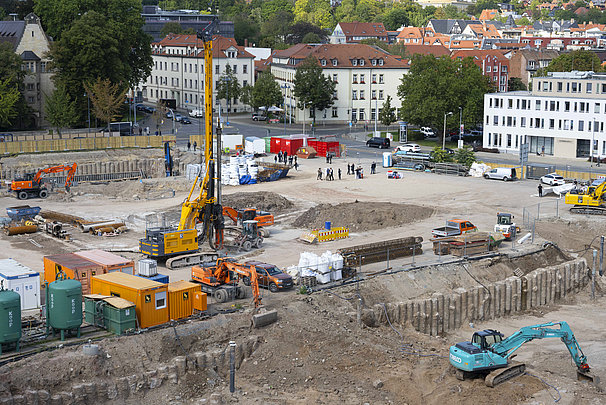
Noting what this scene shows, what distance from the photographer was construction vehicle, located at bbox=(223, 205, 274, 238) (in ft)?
179

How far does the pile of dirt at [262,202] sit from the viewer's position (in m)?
64.1

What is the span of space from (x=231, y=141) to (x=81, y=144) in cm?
1562

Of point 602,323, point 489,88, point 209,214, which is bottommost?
point 602,323

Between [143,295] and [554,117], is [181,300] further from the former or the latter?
[554,117]

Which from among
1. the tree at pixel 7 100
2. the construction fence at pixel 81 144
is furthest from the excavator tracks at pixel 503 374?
the tree at pixel 7 100

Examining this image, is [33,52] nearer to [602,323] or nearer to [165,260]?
[165,260]

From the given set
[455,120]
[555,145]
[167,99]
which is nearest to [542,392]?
[555,145]

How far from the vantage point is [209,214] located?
50.6 meters

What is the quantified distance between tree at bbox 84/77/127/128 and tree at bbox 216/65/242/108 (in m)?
28.9

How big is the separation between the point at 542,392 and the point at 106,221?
114 feet

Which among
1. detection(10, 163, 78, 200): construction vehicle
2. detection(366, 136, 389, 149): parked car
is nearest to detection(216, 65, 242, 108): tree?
→ detection(366, 136, 389, 149): parked car

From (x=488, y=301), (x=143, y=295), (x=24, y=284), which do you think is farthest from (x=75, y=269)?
(x=488, y=301)

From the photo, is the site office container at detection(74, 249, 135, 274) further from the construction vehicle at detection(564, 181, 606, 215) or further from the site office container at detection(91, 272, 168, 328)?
the construction vehicle at detection(564, 181, 606, 215)

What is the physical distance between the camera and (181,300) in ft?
122
